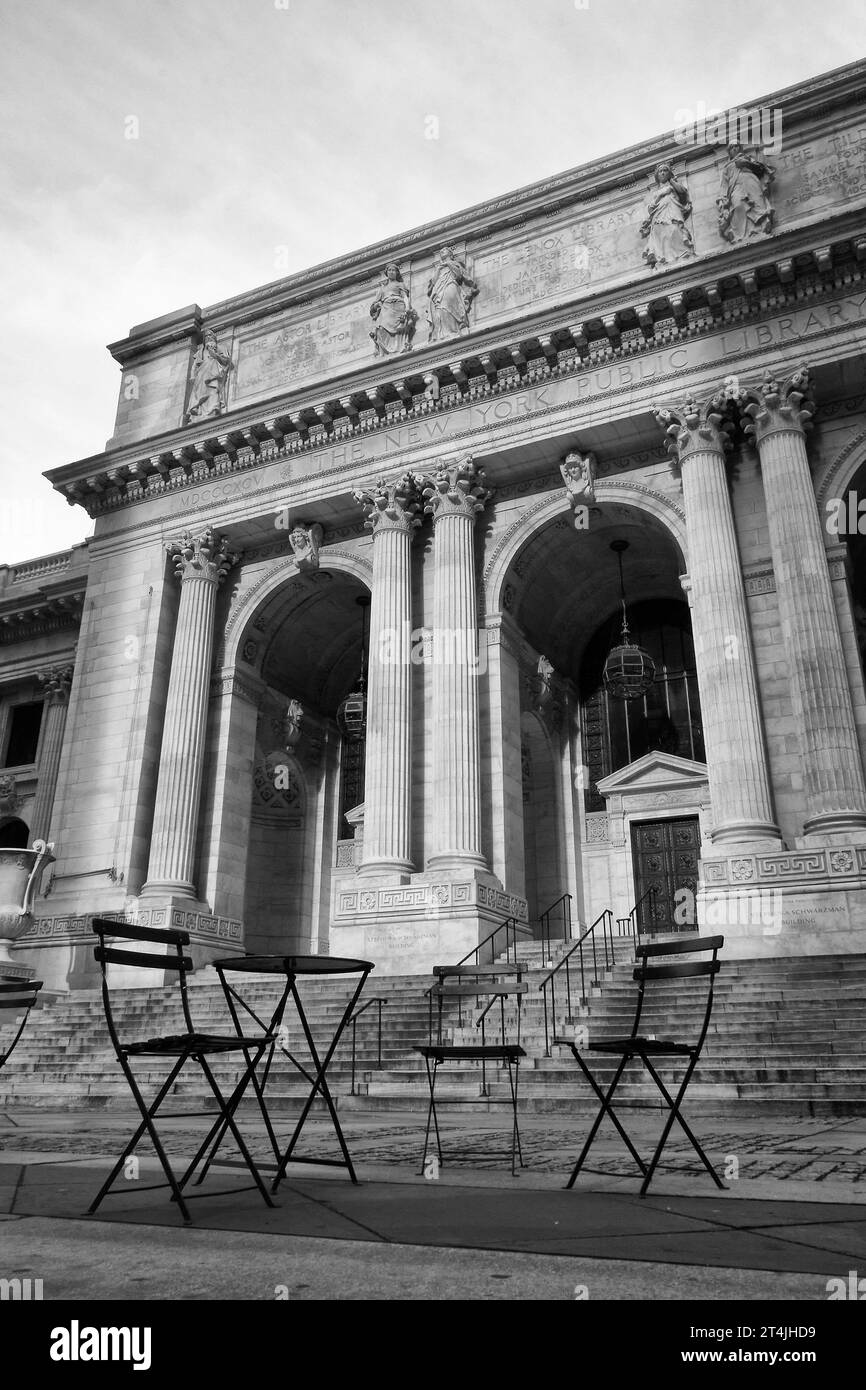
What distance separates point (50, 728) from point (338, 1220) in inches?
1257

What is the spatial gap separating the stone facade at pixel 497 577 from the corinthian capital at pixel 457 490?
0.11 meters

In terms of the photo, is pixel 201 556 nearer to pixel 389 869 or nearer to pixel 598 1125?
pixel 389 869

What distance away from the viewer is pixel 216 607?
2633cm

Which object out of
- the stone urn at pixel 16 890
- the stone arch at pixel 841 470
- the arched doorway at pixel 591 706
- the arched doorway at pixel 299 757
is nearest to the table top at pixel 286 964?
the stone arch at pixel 841 470

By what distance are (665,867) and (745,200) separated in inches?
596

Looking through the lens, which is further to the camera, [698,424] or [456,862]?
[698,424]

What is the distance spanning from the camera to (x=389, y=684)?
2220 cm

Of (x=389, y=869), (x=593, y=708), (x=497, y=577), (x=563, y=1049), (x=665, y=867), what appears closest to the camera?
(x=563, y=1049)

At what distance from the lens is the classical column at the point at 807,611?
17.4 meters

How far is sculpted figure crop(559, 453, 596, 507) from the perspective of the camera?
22562mm

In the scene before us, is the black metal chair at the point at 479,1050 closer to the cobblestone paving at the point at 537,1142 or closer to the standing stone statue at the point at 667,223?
the cobblestone paving at the point at 537,1142

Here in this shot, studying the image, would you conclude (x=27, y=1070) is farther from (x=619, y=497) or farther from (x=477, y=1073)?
(x=619, y=497)

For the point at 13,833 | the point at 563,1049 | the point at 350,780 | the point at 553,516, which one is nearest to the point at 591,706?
the point at 553,516
